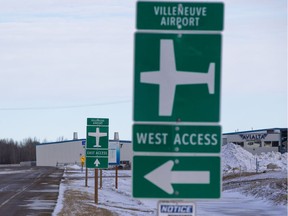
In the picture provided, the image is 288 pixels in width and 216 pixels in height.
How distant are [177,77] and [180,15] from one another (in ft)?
1.63

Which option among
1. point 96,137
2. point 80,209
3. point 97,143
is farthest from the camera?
point 96,137

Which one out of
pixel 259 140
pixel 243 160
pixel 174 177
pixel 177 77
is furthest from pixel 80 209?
pixel 259 140

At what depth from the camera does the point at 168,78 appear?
500cm

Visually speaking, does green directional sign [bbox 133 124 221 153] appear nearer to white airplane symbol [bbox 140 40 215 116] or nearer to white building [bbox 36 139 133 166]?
white airplane symbol [bbox 140 40 215 116]

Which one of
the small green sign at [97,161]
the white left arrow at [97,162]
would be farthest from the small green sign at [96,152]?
the white left arrow at [97,162]

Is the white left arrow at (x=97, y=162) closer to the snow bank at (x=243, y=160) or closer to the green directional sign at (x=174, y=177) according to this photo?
the green directional sign at (x=174, y=177)

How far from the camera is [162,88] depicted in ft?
16.4

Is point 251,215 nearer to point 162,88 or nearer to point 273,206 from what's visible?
point 273,206

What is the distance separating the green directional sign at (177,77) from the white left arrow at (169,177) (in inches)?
15.0

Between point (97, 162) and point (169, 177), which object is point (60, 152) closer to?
point (97, 162)

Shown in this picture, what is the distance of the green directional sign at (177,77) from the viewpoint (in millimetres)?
4992

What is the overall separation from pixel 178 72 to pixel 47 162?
404ft

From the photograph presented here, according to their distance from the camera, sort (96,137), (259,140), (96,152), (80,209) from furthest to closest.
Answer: (259,140), (96,137), (96,152), (80,209)

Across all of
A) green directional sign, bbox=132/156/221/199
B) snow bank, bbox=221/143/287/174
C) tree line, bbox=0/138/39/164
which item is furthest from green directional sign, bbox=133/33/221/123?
tree line, bbox=0/138/39/164
